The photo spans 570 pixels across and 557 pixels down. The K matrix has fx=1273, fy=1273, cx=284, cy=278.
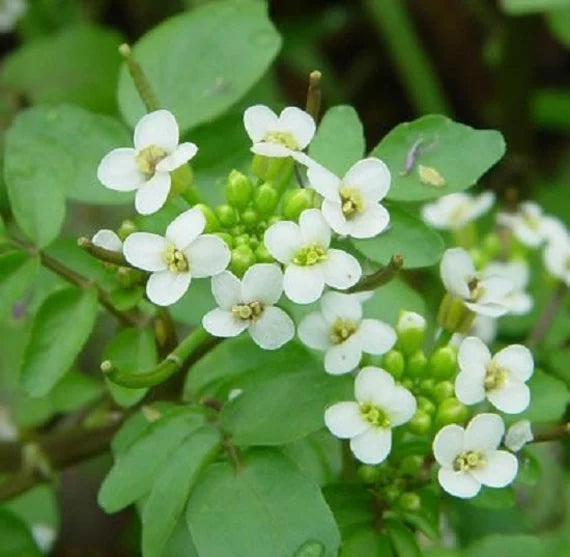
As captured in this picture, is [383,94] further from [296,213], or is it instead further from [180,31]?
[296,213]

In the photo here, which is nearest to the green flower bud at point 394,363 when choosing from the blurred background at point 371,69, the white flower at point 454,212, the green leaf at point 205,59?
the green leaf at point 205,59

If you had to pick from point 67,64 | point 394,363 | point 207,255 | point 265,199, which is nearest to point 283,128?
point 265,199

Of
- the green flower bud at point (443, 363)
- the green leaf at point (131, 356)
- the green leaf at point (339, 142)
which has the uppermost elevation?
the green leaf at point (339, 142)

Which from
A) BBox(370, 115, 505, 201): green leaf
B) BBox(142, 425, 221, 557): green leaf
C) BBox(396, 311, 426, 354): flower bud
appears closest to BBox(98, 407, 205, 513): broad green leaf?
BBox(142, 425, 221, 557): green leaf

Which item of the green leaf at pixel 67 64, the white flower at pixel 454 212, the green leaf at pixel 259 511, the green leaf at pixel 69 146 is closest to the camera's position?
the green leaf at pixel 259 511

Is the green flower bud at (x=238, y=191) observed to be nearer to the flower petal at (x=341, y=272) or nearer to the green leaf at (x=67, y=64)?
the flower petal at (x=341, y=272)

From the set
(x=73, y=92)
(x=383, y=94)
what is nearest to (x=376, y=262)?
(x=73, y=92)
